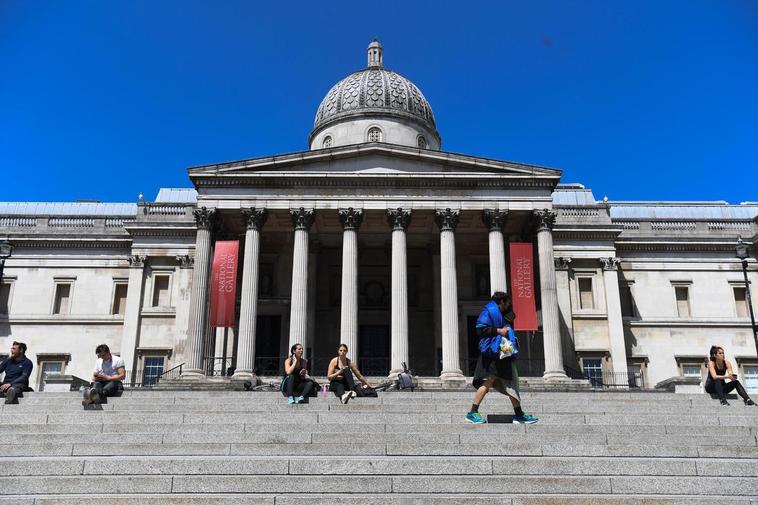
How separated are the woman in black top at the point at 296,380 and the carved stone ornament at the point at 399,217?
13.8m

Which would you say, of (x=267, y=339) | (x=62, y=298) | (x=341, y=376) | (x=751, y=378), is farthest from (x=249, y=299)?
(x=751, y=378)

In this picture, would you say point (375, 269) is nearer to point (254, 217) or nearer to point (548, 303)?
point (254, 217)

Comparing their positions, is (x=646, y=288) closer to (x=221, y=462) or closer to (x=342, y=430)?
(x=342, y=430)

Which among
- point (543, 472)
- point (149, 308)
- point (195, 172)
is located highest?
point (195, 172)

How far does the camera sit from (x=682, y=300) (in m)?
37.3

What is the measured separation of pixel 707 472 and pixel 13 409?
14.4 m

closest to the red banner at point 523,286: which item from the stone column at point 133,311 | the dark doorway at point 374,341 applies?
the dark doorway at point 374,341

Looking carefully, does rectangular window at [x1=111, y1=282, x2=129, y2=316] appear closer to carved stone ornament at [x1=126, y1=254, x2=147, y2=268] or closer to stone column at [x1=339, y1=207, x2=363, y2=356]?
carved stone ornament at [x1=126, y1=254, x2=147, y2=268]

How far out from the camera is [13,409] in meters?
16.0

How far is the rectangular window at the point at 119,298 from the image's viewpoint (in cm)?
3638

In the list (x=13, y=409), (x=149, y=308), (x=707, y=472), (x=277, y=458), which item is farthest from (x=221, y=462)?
(x=149, y=308)

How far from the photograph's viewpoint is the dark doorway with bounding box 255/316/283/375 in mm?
33156

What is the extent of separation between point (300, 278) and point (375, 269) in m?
7.52

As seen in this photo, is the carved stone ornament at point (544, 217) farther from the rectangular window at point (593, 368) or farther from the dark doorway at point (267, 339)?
the dark doorway at point (267, 339)
